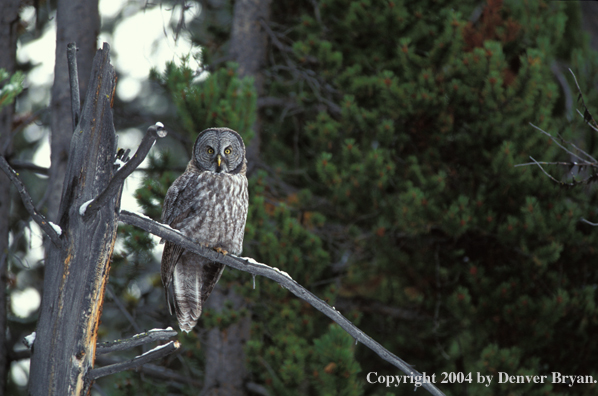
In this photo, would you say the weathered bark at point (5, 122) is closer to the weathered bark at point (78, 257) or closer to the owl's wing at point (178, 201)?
the owl's wing at point (178, 201)

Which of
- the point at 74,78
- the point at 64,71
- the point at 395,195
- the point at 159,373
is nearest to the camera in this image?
the point at 74,78

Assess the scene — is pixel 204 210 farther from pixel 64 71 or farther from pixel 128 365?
pixel 64 71

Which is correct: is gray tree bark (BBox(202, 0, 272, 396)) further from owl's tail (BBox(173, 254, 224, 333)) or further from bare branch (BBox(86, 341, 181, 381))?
bare branch (BBox(86, 341, 181, 381))

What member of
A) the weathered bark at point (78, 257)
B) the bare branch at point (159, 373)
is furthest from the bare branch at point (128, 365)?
the bare branch at point (159, 373)

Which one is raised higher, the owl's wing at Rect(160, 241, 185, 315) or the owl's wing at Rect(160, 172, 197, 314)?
the owl's wing at Rect(160, 172, 197, 314)

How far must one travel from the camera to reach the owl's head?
141 inches

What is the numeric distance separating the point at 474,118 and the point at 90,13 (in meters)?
3.97

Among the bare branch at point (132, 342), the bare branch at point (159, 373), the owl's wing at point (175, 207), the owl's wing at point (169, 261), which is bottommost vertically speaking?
the bare branch at point (159, 373)

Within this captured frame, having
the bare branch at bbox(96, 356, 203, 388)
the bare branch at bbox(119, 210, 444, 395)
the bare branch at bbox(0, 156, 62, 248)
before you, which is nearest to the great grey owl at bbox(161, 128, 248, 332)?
the bare branch at bbox(119, 210, 444, 395)

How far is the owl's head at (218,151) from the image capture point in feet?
11.7

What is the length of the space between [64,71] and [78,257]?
3.18 metres

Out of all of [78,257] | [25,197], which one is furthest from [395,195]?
[25,197]

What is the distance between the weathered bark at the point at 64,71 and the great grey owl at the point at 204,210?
201 centimetres

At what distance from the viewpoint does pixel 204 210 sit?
358 cm
